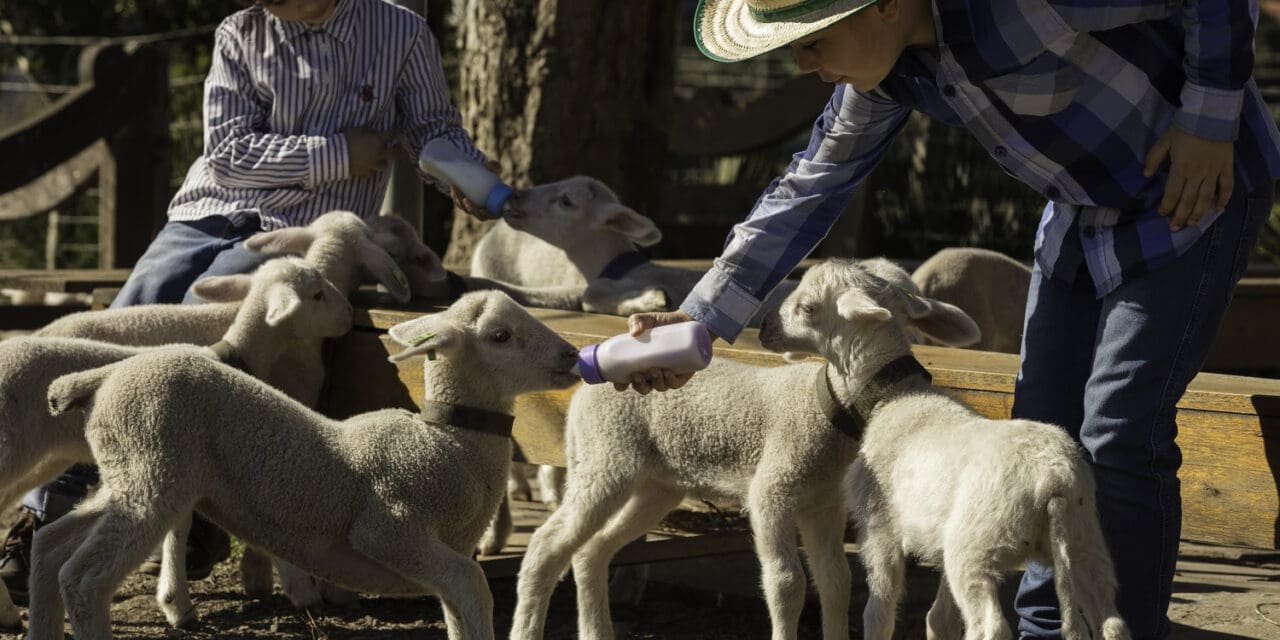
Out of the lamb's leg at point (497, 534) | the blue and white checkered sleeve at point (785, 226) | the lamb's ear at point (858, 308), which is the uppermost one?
the blue and white checkered sleeve at point (785, 226)

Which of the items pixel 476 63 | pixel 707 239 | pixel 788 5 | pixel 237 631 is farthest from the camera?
pixel 707 239


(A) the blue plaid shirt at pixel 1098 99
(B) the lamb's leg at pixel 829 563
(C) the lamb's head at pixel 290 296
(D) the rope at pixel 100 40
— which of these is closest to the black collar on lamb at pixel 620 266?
(C) the lamb's head at pixel 290 296

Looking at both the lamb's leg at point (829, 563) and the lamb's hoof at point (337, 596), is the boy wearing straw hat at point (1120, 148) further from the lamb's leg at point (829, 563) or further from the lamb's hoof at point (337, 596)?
the lamb's hoof at point (337, 596)

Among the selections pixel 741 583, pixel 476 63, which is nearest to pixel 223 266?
pixel 741 583

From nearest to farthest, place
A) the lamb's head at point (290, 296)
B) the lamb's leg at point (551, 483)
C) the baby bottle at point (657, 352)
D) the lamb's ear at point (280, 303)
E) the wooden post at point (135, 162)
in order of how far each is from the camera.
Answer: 1. the baby bottle at point (657, 352)
2. the lamb's ear at point (280, 303)
3. the lamb's head at point (290, 296)
4. the lamb's leg at point (551, 483)
5. the wooden post at point (135, 162)

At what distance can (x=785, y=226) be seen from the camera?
4.12 meters

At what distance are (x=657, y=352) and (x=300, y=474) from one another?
3.34 feet

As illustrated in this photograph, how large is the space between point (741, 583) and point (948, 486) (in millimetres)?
2412

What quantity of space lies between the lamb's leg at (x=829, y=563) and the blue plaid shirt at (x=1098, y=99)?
3.50 ft

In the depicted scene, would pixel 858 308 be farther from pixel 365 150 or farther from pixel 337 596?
pixel 365 150

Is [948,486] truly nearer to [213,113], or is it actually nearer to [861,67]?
[861,67]

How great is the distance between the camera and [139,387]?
4.12 m

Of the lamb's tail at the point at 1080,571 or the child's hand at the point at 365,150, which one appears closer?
the lamb's tail at the point at 1080,571

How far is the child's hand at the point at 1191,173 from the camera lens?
3.40 meters
